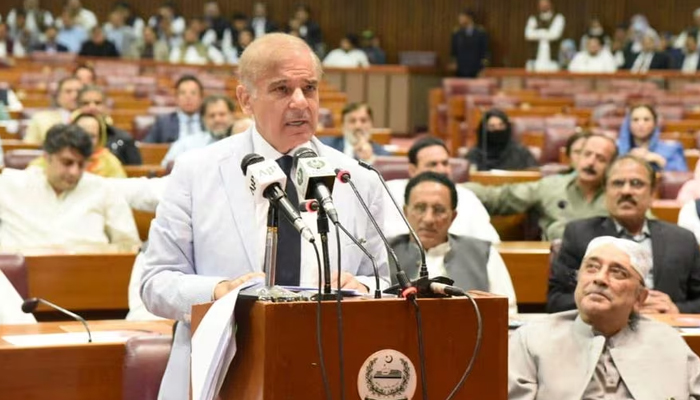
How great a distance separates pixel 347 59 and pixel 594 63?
3513 mm

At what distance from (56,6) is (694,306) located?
1738 centimetres

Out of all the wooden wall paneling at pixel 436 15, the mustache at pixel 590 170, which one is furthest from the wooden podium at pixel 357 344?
the wooden wall paneling at pixel 436 15

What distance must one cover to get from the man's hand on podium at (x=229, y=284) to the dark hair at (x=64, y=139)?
3515 millimetres

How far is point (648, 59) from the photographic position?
56.9 ft

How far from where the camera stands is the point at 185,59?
17938mm

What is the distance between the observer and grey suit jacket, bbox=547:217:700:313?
469cm

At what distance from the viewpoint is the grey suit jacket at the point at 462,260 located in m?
4.41

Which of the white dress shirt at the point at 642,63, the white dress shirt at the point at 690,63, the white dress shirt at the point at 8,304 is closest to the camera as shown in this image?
the white dress shirt at the point at 8,304

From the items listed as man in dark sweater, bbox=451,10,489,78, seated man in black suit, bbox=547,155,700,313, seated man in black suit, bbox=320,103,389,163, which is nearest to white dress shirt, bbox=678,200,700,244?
seated man in black suit, bbox=547,155,700,313

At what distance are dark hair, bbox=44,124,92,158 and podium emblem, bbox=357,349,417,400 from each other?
381 cm

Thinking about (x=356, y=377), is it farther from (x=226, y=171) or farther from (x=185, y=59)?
(x=185, y=59)

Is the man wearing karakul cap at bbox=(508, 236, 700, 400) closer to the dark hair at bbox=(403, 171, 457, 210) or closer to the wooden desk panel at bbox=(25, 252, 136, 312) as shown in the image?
the dark hair at bbox=(403, 171, 457, 210)

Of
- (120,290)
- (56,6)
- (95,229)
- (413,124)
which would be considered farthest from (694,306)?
(56,6)

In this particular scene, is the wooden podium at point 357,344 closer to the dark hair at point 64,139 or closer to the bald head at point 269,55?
the bald head at point 269,55
